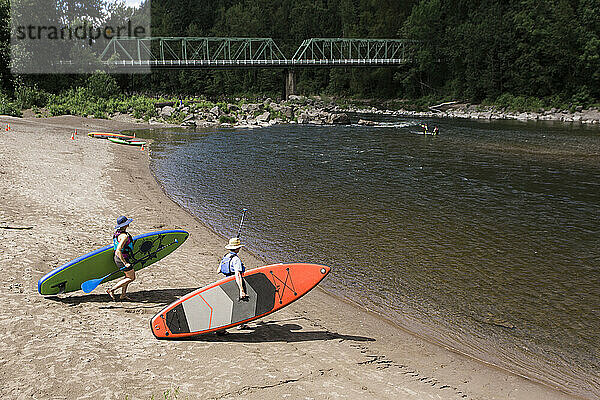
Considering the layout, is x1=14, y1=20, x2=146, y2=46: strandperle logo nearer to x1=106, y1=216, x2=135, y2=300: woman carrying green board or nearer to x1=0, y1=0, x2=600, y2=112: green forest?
x1=0, y1=0, x2=600, y2=112: green forest

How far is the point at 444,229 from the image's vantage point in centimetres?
1812

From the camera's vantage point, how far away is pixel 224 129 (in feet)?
179

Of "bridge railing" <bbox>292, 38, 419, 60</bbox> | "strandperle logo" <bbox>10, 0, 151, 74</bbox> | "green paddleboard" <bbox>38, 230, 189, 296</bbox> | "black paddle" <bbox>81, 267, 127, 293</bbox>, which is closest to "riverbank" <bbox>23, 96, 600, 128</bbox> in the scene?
"strandperle logo" <bbox>10, 0, 151, 74</bbox>

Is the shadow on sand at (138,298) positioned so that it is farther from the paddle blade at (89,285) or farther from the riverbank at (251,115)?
the riverbank at (251,115)

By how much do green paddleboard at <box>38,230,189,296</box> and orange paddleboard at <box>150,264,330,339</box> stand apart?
2642mm

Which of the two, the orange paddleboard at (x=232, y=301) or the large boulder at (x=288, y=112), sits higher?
the large boulder at (x=288, y=112)

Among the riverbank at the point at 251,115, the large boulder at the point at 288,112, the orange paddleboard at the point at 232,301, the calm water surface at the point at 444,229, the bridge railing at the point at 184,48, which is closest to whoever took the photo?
the orange paddleboard at the point at 232,301

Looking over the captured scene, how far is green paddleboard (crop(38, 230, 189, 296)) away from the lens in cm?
1041

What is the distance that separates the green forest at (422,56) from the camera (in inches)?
2709

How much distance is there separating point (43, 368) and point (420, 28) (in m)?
98.2

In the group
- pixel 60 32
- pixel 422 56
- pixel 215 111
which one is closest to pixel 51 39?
pixel 60 32

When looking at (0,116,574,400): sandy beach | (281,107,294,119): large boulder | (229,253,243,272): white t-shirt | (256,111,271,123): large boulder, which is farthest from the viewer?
(281,107,294,119): large boulder

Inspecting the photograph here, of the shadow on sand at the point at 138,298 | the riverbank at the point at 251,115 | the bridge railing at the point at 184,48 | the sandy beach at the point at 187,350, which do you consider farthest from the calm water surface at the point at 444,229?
the bridge railing at the point at 184,48

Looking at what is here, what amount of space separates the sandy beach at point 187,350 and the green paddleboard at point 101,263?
0.36m
